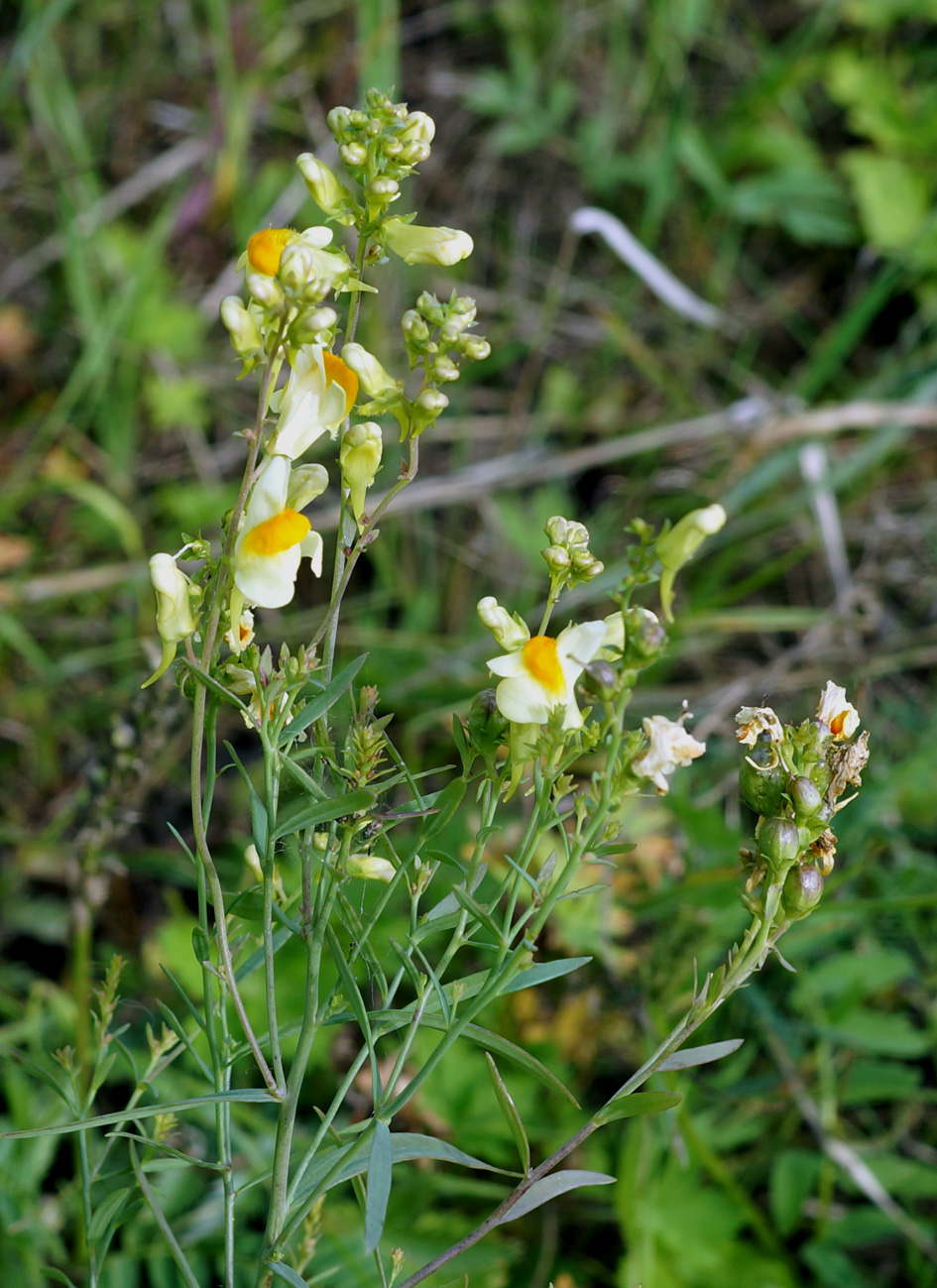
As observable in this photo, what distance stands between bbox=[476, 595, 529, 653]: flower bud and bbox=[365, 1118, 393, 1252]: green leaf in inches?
10.1

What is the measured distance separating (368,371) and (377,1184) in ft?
1.32

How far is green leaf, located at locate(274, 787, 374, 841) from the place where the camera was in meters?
0.55

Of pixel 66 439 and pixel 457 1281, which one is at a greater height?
pixel 457 1281

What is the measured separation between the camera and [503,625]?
605 mm

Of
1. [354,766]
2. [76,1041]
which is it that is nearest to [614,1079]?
[76,1041]

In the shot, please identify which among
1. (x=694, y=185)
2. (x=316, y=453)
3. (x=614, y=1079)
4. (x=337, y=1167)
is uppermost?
(x=337, y=1167)

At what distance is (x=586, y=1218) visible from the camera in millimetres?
1272

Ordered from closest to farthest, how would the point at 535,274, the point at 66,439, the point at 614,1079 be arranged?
the point at 614,1079 → the point at 66,439 → the point at 535,274

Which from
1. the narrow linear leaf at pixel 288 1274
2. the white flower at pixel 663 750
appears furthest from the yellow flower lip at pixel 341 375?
the narrow linear leaf at pixel 288 1274

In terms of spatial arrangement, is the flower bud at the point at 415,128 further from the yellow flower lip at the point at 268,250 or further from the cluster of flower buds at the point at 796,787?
the cluster of flower buds at the point at 796,787

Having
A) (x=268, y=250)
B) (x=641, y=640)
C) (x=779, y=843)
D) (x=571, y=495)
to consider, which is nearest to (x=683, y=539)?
(x=641, y=640)

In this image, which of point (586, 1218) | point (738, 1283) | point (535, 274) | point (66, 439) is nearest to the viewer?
point (738, 1283)

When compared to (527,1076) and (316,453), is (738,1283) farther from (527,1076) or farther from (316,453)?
(316,453)

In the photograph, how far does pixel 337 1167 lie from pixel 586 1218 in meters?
0.80
